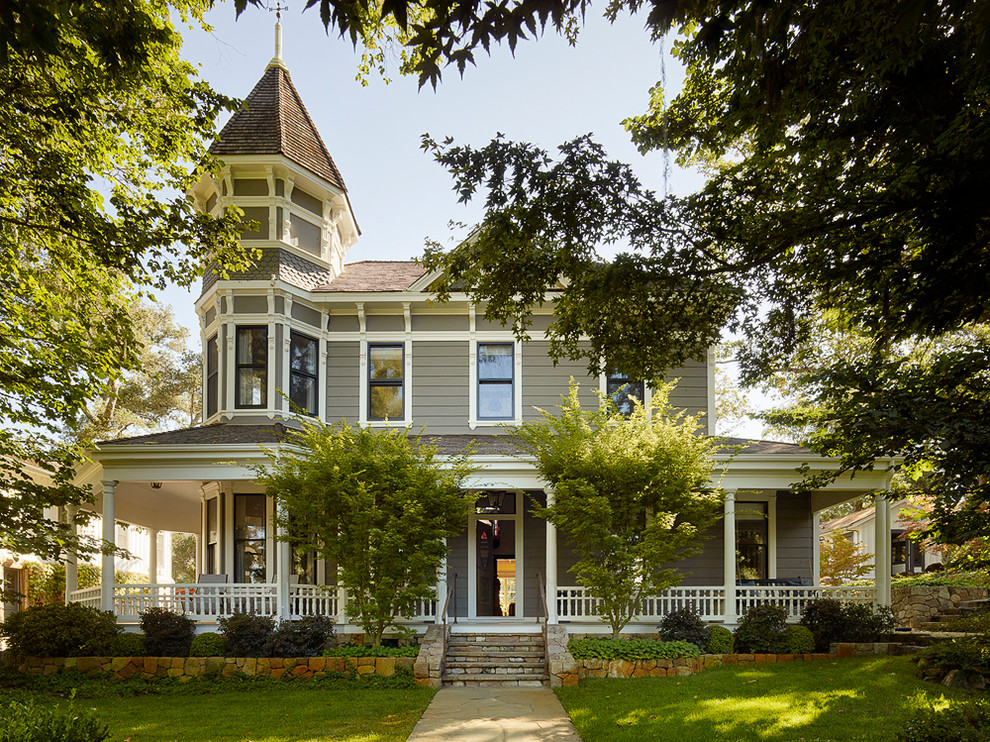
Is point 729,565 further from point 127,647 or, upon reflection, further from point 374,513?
point 127,647

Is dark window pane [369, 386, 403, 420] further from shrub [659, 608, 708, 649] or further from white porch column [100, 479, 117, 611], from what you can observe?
shrub [659, 608, 708, 649]

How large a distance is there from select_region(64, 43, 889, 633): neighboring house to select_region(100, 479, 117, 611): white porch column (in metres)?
0.96

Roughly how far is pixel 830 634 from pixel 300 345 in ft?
37.2

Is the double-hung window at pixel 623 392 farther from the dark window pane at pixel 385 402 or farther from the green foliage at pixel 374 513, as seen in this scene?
the green foliage at pixel 374 513

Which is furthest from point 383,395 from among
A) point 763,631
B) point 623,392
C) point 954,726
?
point 954,726

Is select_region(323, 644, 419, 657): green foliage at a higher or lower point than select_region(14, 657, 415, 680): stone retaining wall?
higher

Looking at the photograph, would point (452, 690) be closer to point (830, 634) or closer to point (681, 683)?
point (681, 683)

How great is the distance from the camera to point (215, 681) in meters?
12.9

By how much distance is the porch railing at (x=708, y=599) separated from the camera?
1518 cm

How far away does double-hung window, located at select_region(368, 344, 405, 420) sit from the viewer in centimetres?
1769

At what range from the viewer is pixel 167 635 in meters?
13.4

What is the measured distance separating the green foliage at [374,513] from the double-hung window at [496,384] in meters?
3.71

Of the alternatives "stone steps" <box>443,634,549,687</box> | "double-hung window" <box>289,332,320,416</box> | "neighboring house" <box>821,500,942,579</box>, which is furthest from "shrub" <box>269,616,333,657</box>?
"neighboring house" <box>821,500,942,579</box>

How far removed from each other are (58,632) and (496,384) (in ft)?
29.8
